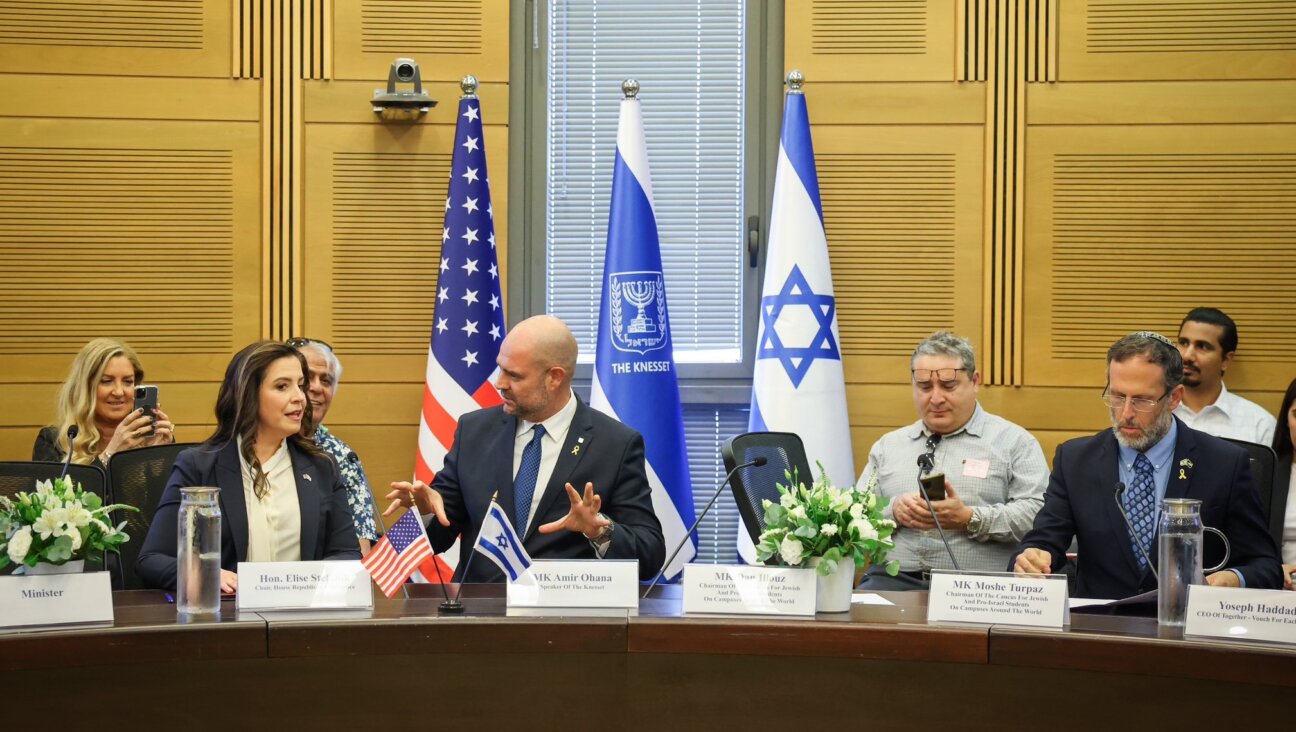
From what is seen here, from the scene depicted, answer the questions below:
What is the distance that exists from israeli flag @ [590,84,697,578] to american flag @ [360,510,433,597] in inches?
103

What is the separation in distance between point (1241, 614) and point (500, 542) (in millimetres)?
1492

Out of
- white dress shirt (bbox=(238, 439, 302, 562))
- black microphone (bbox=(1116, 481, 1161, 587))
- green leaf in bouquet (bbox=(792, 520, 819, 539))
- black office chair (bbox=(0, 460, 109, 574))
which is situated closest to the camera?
green leaf in bouquet (bbox=(792, 520, 819, 539))

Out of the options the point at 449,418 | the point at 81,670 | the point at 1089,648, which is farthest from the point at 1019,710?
the point at 449,418

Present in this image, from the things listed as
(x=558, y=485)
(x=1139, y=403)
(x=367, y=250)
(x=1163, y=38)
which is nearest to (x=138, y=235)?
(x=367, y=250)

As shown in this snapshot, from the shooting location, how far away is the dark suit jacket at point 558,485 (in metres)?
3.70

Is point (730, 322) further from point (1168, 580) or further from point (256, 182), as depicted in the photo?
point (1168, 580)

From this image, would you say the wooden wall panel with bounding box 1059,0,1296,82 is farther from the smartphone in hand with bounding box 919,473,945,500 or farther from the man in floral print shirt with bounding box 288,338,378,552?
the man in floral print shirt with bounding box 288,338,378,552

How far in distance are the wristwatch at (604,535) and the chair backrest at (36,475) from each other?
4.41ft

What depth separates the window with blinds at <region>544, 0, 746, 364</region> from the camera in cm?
613

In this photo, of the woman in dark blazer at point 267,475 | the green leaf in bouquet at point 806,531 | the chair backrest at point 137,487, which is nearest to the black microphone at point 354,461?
the chair backrest at point 137,487

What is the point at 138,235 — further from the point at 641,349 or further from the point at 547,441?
the point at 547,441

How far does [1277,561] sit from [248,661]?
2.50 metres

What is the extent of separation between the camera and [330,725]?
2752 millimetres

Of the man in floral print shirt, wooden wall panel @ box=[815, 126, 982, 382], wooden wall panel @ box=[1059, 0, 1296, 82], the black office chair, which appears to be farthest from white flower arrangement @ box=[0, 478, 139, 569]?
wooden wall panel @ box=[1059, 0, 1296, 82]
